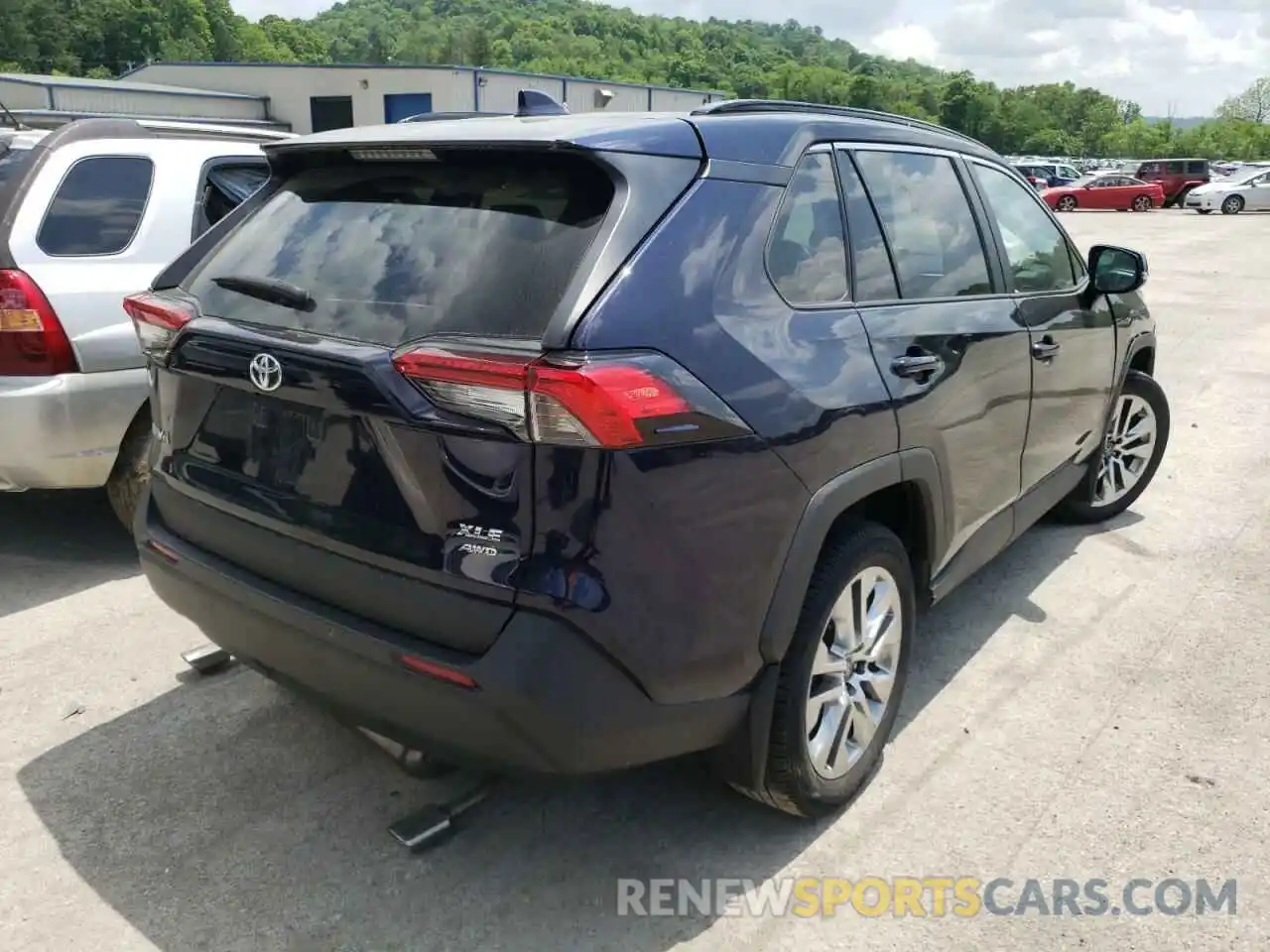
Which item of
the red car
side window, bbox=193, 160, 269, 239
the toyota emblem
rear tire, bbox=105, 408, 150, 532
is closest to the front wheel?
the toyota emblem

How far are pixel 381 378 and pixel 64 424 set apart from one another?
2.53m

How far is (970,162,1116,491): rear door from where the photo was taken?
3748 mm

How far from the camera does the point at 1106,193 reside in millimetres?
35125

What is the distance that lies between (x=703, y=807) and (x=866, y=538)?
2.93 ft

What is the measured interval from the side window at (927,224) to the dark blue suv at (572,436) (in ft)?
0.08

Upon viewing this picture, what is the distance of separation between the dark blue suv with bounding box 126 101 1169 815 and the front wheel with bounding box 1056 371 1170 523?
2302mm

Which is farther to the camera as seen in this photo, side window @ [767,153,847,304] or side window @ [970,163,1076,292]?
side window @ [970,163,1076,292]

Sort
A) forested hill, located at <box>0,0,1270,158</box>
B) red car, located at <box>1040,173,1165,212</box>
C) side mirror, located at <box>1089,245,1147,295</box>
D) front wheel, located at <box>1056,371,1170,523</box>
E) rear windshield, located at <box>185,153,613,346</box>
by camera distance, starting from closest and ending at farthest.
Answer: rear windshield, located at <box>185,153,613,346</box> → side mirror, located at <box>1089,245,1147,295</box> → front wheel, located at <box>1056,371,1170,523</box> → red car, located at <box>1040,173,1165,212</box> → forested hill, located at <box>0,0,1270,158</box>

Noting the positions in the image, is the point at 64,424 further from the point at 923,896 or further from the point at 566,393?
the point at 923,896

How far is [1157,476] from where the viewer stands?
6000mm

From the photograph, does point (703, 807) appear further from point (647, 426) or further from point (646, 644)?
point (647, 426)

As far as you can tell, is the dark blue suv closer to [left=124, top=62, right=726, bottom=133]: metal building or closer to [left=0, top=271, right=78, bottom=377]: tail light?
→ [left=0, top=271, right=78, bottom=377]: tail light

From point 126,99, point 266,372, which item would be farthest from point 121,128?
point 126,99

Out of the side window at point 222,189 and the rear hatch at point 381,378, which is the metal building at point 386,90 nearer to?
the side window at point 222,189
